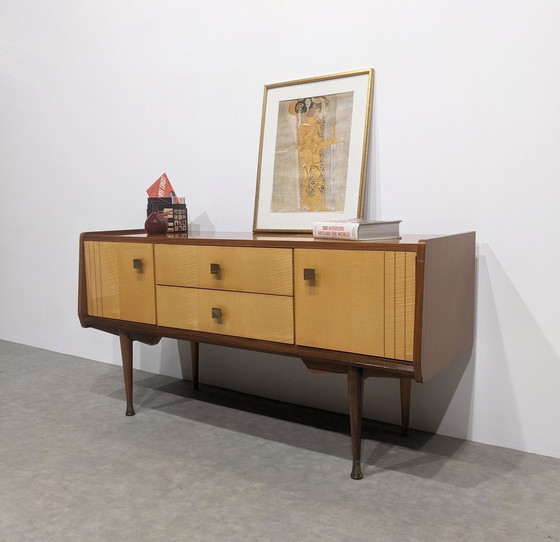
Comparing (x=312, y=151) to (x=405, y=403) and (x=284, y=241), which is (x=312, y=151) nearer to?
(x=284, y=241)

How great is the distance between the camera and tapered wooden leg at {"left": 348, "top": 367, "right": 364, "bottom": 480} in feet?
5.96

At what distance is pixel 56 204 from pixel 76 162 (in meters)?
0.30

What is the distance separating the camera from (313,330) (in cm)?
187

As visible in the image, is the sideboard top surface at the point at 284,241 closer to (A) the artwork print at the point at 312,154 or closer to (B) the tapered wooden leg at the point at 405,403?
(A) the artwork print at the point at 312,154

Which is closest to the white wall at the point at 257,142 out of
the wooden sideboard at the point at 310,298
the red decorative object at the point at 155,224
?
the wooden sideboard at the point at 310,298

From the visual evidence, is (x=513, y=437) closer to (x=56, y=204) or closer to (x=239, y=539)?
(x=239, y=539)

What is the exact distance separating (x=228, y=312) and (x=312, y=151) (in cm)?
73

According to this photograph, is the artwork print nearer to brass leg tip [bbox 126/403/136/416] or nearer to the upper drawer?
the upper drawer

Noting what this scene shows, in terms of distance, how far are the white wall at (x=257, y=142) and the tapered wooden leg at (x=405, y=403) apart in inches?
3.6

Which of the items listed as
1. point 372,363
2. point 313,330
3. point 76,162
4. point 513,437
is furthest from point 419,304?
point 76,162

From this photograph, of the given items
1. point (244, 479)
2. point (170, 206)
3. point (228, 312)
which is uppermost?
point (170, 206)

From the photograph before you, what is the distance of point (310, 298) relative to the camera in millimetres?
1866

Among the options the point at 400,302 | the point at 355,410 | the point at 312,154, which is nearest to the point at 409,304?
the point at 400,302

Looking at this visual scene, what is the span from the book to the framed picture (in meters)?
0.36
